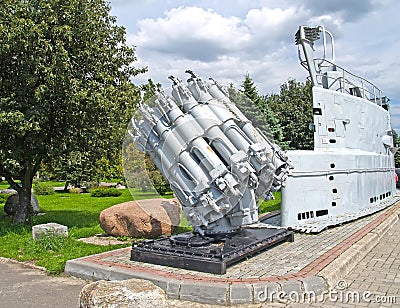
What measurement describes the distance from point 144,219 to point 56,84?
14.3ft

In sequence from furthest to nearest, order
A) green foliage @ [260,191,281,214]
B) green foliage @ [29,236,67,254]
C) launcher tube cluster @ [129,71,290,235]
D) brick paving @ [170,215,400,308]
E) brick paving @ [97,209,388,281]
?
green foliage @ [260,191,281,214], green foliage @ [29,236,67,254], launcher tube cluster @ [129,71,290,235], brick paving @ [97,209,388,281], brick paving @ [170,215,400,308]

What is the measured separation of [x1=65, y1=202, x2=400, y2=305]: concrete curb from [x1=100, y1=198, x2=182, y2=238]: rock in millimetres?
2454

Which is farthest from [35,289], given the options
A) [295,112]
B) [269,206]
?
[295,112]

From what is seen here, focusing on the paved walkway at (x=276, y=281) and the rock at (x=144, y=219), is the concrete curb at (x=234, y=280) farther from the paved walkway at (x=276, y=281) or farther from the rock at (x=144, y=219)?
the rock at (x=144, y=219)

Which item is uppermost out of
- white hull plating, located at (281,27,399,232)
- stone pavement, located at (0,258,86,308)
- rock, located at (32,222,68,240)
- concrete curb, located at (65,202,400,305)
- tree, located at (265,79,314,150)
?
tree, located at (265,79,314,150)

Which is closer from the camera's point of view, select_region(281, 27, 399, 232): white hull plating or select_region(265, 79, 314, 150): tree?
select_region(281, 27, 399, 232): white hull plating

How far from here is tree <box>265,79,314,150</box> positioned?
38.6m

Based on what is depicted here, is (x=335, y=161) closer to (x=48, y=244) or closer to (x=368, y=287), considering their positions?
(x=368, y=287)

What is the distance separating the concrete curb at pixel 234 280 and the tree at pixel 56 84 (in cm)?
527

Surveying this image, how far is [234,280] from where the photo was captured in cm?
654

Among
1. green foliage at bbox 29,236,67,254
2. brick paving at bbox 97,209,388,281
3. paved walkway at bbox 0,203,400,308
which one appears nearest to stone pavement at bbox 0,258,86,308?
paved walkway at bbox 0,203,400,308

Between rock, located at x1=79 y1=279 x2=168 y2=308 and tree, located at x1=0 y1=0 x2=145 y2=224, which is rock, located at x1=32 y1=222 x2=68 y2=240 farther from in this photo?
rock, located at x1=79 y1=279 x2=168 y2=308

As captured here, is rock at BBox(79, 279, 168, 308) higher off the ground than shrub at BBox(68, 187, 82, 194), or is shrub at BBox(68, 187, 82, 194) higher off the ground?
shrub at BBox(68, 187, 82, 194)

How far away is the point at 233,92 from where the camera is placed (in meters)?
8.81
